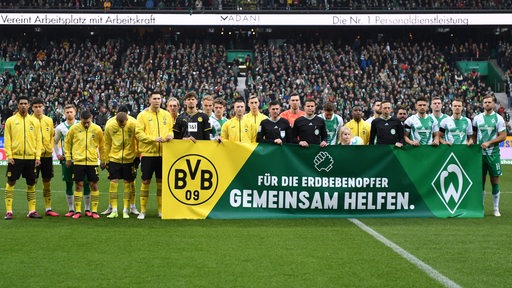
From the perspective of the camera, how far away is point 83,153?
42.3 ft

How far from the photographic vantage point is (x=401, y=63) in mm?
44062

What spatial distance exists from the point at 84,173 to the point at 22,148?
1.16m

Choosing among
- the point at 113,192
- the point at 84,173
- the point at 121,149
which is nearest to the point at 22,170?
the point at 84,173

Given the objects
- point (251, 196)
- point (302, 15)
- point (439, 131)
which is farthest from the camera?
point (302, 15)

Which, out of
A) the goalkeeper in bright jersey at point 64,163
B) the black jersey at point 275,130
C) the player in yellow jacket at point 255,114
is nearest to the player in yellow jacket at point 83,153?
the goalkeeper in bright jersey at point 64,163

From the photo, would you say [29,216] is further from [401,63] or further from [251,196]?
[401,63]

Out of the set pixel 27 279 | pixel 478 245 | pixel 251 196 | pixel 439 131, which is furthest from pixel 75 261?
pixel 439 131

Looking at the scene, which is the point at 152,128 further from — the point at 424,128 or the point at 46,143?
the point at 424,128

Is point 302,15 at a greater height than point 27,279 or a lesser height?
greater

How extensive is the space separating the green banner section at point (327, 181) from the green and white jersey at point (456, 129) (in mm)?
664

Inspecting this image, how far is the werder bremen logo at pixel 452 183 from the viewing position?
42.1 ft

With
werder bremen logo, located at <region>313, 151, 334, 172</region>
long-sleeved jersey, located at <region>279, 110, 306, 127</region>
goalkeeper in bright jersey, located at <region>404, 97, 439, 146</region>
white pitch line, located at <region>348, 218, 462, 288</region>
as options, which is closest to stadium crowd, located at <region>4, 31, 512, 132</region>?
long-sleeved jersey, located at <region>279, 110, 306, 127</region>

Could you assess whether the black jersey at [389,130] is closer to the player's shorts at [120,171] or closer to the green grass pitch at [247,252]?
the green grass pitch at [247,252]

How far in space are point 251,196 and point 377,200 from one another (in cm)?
224
